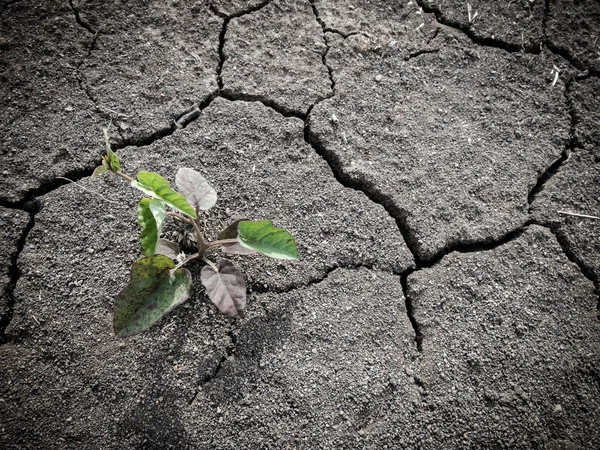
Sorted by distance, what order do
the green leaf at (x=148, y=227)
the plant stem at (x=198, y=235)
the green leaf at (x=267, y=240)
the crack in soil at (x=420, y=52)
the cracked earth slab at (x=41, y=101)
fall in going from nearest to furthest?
1. the green leaf at (x=148, y=227)
2. the green leaf at (x=267, y=240)
3. the plant stem at (x=198, y=235)
4. the cracked earth slab at (x=41, y=101)
5. the crack in soil at (x=420, y=52)

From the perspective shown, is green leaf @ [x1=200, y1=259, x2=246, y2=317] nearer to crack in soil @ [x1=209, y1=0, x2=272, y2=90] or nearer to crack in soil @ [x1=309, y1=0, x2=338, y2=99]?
crack in soil @ [x1=309, y1=0, x2=338, y2=99]

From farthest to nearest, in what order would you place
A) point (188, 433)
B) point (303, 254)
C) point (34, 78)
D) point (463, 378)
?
point (34, 78), point (303, 254), point (463, 378), point (188, 433)

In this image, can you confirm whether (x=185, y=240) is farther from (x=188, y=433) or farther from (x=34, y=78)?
(x=34, y=78)

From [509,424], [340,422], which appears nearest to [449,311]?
[509,424]

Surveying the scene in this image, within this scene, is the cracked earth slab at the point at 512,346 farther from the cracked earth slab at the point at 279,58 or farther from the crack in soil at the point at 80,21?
the crack in soil at the point at 80,21

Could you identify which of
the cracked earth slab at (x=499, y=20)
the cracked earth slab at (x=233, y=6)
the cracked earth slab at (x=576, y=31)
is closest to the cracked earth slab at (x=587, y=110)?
the cracked earth slab at (x=576, y=31)

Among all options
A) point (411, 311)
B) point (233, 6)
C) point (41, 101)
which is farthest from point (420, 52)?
point (41, 101)
